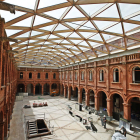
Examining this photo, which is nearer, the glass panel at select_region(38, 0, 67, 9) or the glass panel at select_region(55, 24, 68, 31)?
the glass panel at select_region(38, 0, 67, 9)

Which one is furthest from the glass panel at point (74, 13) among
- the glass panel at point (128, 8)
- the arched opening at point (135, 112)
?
the arched opening at point (135, 112)

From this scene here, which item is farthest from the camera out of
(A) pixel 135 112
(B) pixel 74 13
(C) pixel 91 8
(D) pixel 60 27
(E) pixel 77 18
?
(A) pixel 135 112

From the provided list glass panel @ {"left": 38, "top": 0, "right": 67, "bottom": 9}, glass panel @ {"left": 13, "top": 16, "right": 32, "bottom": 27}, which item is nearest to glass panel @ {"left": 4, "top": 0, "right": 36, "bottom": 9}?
glass panel @ {"left": 38, "top": 0, "right": 67, "bottom": 9}

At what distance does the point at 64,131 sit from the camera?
11594 millimetres

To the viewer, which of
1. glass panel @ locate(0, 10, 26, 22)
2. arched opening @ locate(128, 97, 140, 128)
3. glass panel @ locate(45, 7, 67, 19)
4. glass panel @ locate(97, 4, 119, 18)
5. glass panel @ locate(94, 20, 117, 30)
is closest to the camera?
glass panel @ locate(0, 10, 26, 22)

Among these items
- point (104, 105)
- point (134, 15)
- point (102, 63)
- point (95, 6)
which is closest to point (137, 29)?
point (134, 15)

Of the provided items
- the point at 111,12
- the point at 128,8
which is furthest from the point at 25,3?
the point at 128,8

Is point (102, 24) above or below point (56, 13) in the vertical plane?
below

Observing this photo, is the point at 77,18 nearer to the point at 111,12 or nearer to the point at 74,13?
the point at 74,13

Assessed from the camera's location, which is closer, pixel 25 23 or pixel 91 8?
pixel 91 8

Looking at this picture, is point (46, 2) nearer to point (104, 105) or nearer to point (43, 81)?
point (104, 105)

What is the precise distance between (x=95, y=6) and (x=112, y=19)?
1.94 meters

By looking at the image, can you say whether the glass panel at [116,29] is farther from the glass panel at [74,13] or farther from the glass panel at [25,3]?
the glass panel at [25,3]

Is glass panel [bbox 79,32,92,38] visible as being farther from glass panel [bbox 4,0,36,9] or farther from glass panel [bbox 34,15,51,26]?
glass panel [bbox 4,0,36,9]
